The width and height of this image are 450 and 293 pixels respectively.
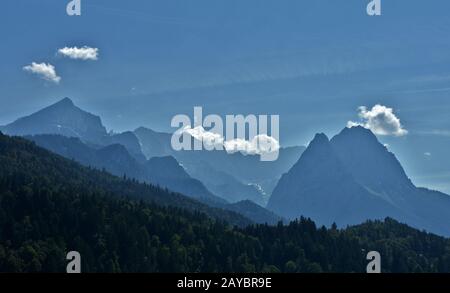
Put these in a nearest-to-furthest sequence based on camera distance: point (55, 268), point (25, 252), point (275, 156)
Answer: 1. point (275, 156)
2. point (55, 268)
3. point (25, 252)

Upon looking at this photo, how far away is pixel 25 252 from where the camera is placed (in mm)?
198125
